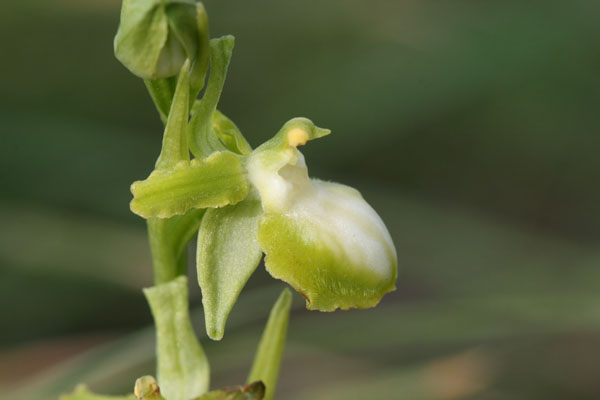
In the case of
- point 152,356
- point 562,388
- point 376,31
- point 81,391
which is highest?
point 376,31

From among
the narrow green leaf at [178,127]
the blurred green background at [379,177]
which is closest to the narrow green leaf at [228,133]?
the narrow green leaf at [178,127]

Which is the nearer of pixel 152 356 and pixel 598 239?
pixel 152 356

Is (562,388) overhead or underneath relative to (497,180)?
underneath

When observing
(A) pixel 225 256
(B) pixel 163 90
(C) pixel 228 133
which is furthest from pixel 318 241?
(B) pixel 163 90

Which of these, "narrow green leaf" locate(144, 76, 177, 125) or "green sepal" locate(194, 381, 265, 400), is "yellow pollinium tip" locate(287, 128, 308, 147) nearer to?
"narrow green leaf" locate(144, 76, 177, 125)

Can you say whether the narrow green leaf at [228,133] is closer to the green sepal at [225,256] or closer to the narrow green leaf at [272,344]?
the green sepal at [225,256]

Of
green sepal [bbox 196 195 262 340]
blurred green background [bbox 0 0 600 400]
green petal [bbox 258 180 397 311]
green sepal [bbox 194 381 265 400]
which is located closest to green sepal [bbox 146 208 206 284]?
green sepal [bbox 196 195 262 340]

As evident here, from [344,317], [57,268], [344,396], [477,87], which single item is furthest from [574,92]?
[57,268]

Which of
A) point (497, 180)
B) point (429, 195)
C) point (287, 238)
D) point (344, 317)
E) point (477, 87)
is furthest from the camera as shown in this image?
point (497, 180)

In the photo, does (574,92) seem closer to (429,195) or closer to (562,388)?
(429,195)
